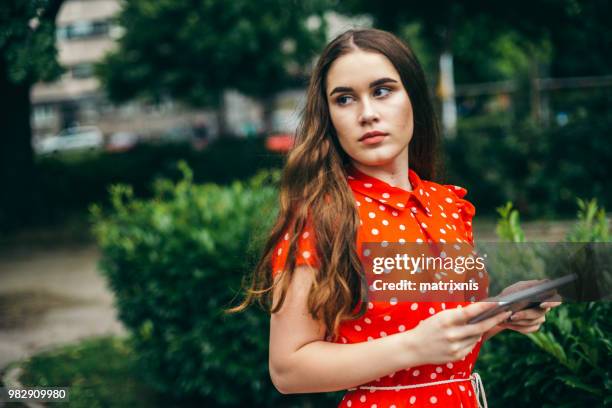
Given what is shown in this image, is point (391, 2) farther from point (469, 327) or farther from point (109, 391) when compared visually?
point (469, 327)

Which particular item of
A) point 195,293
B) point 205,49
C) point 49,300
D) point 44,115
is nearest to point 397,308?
point 195,293

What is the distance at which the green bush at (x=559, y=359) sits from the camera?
8.52ft

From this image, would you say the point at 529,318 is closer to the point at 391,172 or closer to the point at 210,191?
the point at 391,172

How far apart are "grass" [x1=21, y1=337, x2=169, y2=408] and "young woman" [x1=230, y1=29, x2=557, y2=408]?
140 inches

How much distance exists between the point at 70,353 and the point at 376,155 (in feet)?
17.1

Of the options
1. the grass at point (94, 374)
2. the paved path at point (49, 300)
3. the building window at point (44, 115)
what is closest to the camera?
the grass at point (94, 374)

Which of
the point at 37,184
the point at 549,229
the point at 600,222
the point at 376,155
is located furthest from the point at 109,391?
the point at 37,184

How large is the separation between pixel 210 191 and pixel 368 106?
3.79 metres

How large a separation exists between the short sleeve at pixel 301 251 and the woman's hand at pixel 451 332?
285mm

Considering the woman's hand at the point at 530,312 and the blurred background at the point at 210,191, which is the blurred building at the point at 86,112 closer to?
the blurred background at the point at 210,191

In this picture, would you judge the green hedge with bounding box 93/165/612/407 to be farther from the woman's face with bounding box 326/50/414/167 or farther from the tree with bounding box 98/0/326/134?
the tree with bounding box 98/0/326/134

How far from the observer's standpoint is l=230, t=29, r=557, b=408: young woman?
1511 mm

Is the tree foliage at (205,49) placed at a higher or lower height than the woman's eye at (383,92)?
higher

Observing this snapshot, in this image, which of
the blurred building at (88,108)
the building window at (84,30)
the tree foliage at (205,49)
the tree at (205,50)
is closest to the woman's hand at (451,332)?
the tree at (205,50)
